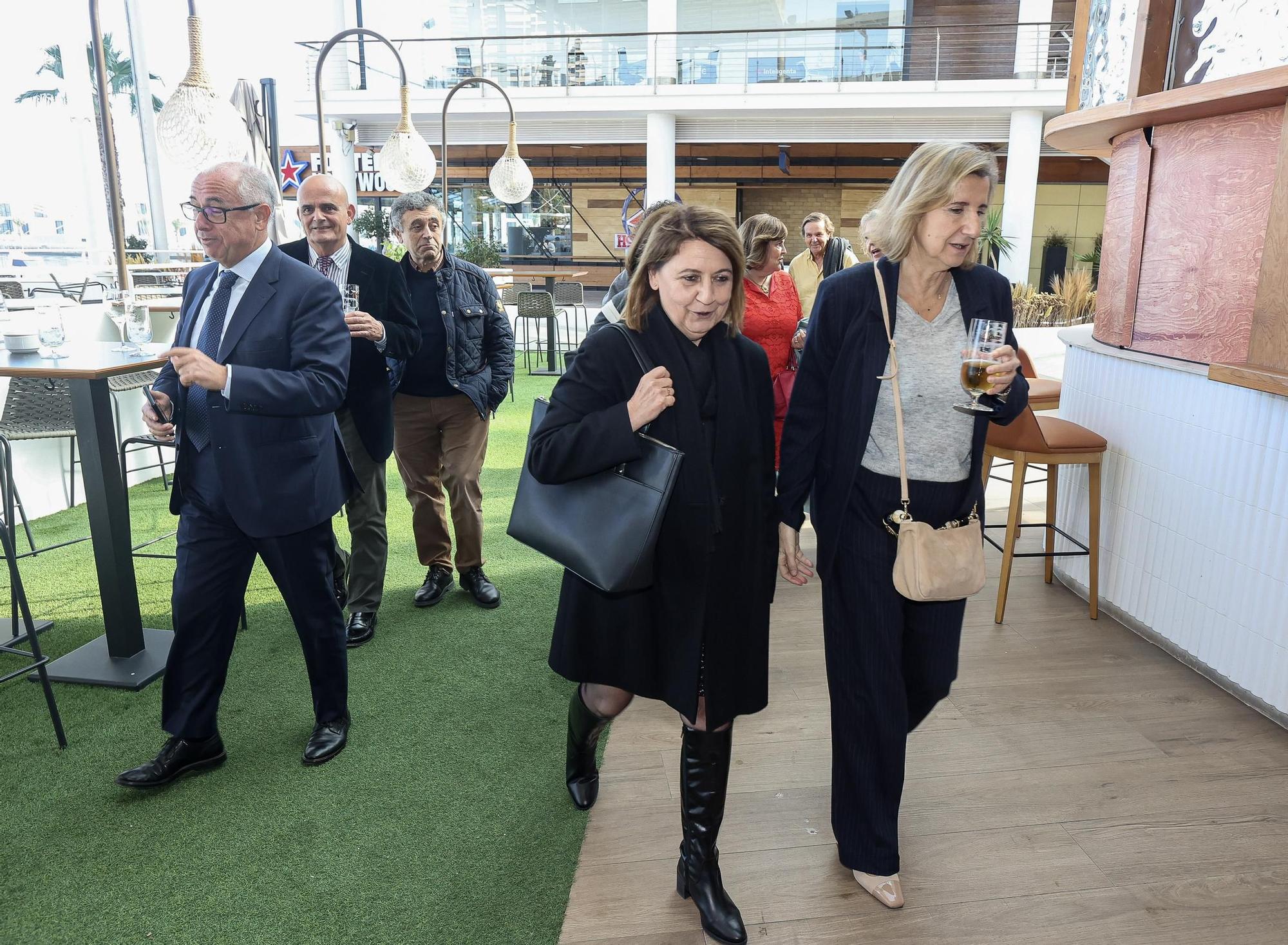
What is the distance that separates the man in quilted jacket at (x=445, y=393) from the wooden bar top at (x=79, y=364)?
40.4 inches

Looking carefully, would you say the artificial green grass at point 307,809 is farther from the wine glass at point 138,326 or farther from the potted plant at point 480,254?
the potted plant at point 480,254

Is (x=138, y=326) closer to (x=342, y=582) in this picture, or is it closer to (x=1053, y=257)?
(x=342, y=582)

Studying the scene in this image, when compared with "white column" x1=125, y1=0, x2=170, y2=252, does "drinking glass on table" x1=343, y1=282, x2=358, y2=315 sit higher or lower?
lower

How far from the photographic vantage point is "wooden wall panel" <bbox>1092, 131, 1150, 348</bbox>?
3.73 m

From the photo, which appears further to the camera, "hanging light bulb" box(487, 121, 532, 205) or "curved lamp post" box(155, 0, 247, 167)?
"hanging light bulb" box(487, 121, 532, 205)

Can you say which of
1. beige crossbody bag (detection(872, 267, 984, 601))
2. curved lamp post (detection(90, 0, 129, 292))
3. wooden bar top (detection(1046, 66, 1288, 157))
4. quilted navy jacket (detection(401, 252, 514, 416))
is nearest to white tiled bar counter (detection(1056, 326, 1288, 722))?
wooden bar top (detection(1046, 66, 1288, 157))

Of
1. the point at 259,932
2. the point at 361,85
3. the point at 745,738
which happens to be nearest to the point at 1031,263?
the point at 361,85

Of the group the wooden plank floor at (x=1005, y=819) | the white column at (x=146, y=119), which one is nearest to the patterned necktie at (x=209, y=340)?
the wooden plank floor at (x=1005, y=819)

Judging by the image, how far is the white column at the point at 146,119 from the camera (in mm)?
11977

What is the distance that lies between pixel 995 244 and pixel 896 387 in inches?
577

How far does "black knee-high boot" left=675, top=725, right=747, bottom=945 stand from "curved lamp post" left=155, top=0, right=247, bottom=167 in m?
3.30

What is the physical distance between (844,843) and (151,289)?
28.5 ft

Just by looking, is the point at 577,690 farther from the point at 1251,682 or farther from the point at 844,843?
the point at 1251,682

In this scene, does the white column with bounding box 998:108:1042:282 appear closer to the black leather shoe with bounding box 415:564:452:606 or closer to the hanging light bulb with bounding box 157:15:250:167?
the black leather shoe with bounding box 415:564:452:606
